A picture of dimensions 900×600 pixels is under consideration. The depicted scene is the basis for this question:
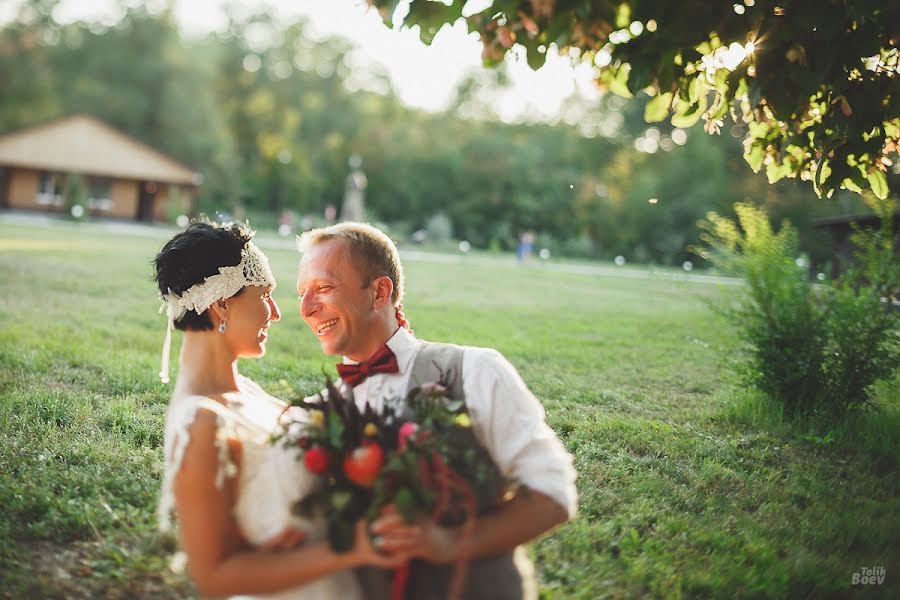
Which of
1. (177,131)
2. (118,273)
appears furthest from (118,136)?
(118,273)

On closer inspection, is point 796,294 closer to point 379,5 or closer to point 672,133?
point 379,5

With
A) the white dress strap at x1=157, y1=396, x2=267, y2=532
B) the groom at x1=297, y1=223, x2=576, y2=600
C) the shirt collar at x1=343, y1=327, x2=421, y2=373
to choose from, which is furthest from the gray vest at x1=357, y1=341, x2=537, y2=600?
the white dress strap at x1=157, y1=396, x2=267, y2=532

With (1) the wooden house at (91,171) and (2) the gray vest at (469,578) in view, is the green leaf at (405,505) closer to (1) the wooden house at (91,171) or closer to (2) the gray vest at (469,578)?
(2) the gray vest at (469,578)

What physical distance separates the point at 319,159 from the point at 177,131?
11462 mm

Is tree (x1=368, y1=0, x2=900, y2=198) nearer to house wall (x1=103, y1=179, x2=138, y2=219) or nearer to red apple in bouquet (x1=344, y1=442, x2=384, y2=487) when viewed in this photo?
red apple in bouquet (x1=344, y1=442, x2=384, y2=487)

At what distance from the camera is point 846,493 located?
5.47 metres

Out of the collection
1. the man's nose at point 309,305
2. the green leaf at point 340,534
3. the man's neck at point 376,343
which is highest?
the man's nose at point 309,305

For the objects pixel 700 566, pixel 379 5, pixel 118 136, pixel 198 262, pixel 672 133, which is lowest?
pixel 700 566

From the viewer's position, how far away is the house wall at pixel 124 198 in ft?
159

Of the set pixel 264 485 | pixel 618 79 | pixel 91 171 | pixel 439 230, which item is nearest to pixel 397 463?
pixel 264 485

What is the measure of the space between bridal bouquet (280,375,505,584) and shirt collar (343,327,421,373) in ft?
1.07

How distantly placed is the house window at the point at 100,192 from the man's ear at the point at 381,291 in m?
50.2

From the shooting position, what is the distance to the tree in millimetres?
3449

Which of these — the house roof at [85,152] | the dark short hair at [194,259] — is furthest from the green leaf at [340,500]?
the house roof at [85,152]
